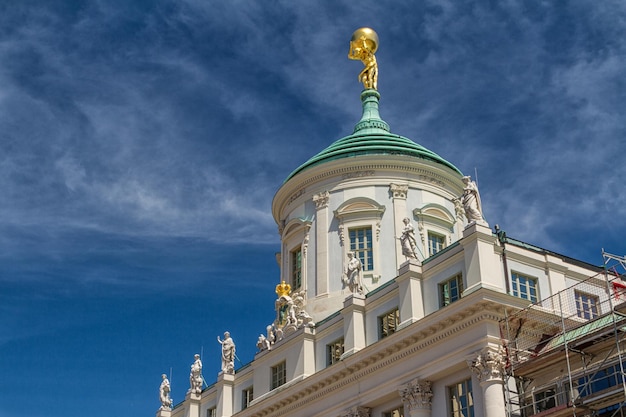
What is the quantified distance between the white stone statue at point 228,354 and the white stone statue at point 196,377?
3.32 m

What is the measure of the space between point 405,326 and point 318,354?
25.9 ft

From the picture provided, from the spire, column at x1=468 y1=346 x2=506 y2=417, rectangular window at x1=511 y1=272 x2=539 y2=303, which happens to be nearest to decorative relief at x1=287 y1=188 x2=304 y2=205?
the spire

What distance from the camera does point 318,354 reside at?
46.7 m

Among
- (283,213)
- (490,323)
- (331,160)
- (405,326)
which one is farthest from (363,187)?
(490,323)

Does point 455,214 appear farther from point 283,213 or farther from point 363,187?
point 283,213

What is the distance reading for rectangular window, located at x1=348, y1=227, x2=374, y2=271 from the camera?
50750mm

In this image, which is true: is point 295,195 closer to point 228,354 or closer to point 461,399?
point 228,354

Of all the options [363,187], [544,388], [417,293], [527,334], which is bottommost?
[544,388]

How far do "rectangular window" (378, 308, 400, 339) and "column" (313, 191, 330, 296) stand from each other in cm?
846

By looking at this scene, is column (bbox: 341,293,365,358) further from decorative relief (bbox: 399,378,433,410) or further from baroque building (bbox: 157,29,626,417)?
decorative relief (bbox: 399,378,433,410)

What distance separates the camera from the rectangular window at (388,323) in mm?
42434

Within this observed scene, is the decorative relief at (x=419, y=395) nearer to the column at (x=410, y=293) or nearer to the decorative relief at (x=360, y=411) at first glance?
the column at (x=410, y=293)

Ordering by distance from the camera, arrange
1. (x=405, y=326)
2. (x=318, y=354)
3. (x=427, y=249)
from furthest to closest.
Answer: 1. (x=427, y=249)
2. (x=318, y=354)
3. (x=405, y=326)

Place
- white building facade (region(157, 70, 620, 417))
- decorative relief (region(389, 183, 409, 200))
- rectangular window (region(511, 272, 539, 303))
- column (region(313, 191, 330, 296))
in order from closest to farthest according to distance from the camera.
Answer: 1. white building facade (region(157, 70, 620, 417))
2. rectangular window (region(511, 272, 539, 303))
3. column (region(313, 191, 330, 296))
4. decorative relief (region(389, 183, 409, 200))
